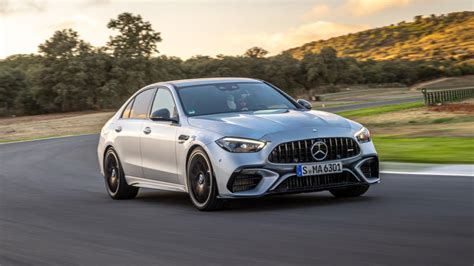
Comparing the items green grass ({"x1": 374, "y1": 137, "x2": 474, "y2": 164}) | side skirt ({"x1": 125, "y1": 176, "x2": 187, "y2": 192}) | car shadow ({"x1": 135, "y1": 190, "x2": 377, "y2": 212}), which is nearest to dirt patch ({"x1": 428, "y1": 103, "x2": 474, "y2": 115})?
green grass ({"x1": 374, "y1": 137, "x2": 474, "y2": 164})

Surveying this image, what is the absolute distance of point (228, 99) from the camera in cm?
1051

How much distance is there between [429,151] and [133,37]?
64.4 meters

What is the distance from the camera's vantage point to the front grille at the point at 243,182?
915 cm

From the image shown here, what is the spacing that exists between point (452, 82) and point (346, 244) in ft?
350

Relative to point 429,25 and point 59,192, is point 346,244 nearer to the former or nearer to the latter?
point 59,192

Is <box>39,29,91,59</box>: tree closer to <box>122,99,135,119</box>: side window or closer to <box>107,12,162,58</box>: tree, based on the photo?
<box>107,12,162,58</box>: tree

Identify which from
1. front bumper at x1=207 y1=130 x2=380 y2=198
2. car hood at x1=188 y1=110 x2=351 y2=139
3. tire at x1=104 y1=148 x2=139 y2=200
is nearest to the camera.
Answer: front bumper at x1=207 y1=130 x2=380 y2=198

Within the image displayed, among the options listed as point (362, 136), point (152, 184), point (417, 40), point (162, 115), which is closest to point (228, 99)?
point (162, 115)

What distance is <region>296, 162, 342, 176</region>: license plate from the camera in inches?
360

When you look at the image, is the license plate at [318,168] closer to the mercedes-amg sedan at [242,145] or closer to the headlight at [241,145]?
the mercedes-amg sedan at [242,145]

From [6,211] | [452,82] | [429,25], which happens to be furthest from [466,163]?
[429,25]

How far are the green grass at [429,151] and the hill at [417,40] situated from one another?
124 meters

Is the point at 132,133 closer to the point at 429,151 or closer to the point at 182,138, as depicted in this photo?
the point at 182,138

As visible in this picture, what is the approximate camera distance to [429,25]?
179 meters
